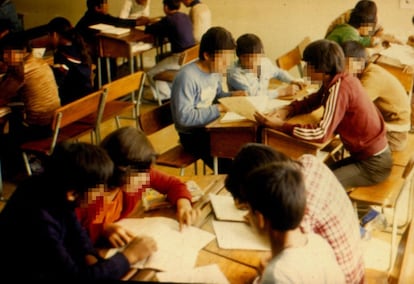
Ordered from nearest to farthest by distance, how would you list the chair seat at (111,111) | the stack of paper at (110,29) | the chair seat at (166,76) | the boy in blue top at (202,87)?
the boy in blue top at (202,87), the chair seat at (111,111), the chair seat at (166,76), the stack of paper at (110,29)

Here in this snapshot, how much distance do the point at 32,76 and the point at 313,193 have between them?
2.54 meters

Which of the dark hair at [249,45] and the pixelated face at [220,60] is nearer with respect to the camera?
the pixelated face at [220,60]

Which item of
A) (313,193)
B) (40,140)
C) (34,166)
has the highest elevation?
(313,193)

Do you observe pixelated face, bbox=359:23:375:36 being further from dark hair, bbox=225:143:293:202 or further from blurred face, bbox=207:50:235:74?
dark hair, bbox=225:143:293:202

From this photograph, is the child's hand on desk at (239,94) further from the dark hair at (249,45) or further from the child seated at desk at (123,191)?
Result: the child seated at desk at (123,191)

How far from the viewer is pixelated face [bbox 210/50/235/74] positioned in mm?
3334

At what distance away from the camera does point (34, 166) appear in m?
4.20

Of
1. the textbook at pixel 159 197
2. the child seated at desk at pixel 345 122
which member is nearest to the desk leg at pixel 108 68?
the child seated at desk at pixel 345 122

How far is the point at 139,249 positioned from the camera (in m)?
1.94

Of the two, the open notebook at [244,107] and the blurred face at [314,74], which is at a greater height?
the blurred face at [314,74]

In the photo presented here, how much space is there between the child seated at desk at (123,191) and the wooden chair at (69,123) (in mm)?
1253

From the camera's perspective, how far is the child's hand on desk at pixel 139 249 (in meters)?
1.92

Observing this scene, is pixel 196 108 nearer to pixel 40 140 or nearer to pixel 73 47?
pixel 40 140

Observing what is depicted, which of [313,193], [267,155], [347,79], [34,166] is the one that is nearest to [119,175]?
[267,155]
